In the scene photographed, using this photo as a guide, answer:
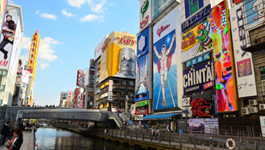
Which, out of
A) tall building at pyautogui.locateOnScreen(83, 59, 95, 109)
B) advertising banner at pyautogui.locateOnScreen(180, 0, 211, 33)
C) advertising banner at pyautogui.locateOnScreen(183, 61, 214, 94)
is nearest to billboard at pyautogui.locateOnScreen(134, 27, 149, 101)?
advertising banner at pyautogui.locateOnScreen(180, 0, 211, 33)

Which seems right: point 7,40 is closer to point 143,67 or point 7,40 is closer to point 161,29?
point 143,67

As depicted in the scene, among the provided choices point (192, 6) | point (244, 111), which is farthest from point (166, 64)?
point (244, 111)

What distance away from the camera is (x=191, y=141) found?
23.1 m

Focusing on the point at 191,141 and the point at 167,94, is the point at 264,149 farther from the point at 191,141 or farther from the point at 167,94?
the point at 167,94

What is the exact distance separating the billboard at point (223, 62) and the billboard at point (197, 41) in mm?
2311

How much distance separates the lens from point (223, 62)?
33.8 meters

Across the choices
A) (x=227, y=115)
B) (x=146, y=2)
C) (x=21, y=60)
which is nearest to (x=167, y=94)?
(x=227, y=115)

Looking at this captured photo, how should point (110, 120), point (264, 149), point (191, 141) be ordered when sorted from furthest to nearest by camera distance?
point (110, 120)
point (191, 141)
point (264, 149)

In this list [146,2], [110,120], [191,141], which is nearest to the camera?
[191,141]

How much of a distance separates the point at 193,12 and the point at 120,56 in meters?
53.4

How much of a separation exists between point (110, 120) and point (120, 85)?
39.6m

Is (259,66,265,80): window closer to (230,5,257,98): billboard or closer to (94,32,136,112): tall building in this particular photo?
(230,5,257,98): billboard

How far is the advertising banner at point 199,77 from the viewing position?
37.7 metres

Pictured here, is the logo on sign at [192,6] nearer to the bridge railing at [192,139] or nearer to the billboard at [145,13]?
the billboard at [145,13]
